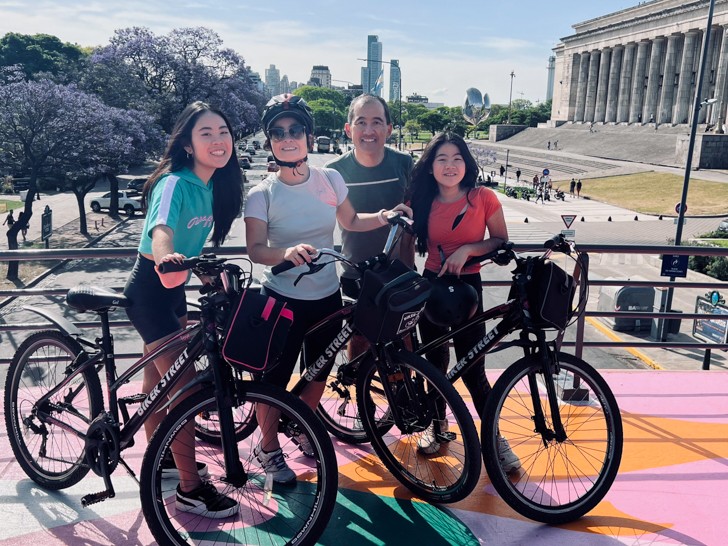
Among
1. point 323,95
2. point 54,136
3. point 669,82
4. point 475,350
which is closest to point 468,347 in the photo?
point 475,350

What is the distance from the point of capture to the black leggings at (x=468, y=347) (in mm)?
3453

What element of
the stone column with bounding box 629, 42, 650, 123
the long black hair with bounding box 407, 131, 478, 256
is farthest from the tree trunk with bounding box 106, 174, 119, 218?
the stone column with bounding box 629, 42, 650, 123

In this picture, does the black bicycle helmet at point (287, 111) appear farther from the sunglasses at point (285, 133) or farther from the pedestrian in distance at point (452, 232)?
the pedestrian in distance at point (452, 232)

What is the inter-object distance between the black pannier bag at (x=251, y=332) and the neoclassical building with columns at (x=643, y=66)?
67.7 meters

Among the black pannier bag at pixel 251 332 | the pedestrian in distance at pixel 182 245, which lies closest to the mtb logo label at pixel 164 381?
the pedestrian in distance at pixel 182 245

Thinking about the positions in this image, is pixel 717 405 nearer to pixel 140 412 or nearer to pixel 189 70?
pixel 140 412

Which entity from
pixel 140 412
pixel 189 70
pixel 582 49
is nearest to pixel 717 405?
pixel 140 412

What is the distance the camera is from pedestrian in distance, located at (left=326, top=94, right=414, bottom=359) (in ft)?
12.9

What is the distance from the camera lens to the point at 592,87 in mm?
88125

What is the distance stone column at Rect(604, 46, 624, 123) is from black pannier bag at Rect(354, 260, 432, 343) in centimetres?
8856

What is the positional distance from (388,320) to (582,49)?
97.7 metres

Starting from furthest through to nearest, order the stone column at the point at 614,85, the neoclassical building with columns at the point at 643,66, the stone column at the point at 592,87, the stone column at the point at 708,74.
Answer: the stone column at the point at 592,87 < the stone column at the point at 614,85 < the stone column at the point at 708,74 < the neoclassical building with columns at the point at 643,66

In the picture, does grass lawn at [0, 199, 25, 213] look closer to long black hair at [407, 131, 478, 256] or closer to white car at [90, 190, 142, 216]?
white car at [90, 190, 142, 216]

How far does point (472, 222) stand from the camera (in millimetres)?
3561
